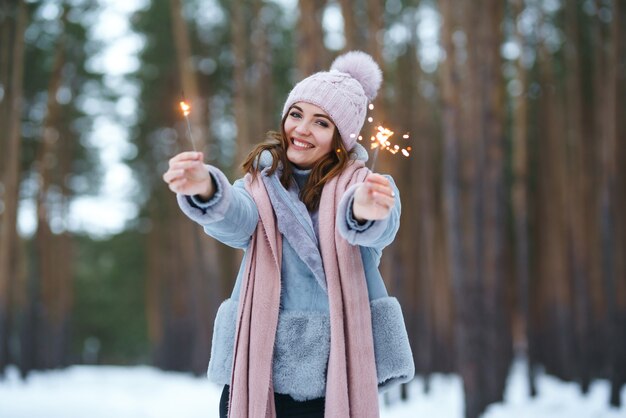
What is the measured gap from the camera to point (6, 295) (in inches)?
643

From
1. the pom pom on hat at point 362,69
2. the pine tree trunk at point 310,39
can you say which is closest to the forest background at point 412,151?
the pine tree trunk at point 310,39

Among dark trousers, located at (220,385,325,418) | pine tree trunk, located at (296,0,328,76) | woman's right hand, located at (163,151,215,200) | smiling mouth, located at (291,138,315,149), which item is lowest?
dark trousers, located at (220,385,325,418)

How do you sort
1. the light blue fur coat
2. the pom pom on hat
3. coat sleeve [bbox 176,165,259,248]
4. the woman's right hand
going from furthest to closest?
1. the pom pom on hat
2. the light blue fur coat
3. coat sleeve [bbox 176,165,259,248]
4. the woman's right hand

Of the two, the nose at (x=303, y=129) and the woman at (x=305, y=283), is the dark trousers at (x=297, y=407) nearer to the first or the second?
the woman at (x=305, y=283)

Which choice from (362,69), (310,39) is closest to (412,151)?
(310,39)

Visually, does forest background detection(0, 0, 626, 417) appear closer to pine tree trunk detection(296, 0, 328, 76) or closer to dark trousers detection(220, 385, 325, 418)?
pine tree trunk detection(296, 0, 328, 76)

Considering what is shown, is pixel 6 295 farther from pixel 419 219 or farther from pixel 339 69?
pixel 339 69

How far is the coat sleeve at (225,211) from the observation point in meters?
2.28

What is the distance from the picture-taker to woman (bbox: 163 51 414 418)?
7.64 ft

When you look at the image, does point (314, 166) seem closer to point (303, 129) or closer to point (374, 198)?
point (303, 129)

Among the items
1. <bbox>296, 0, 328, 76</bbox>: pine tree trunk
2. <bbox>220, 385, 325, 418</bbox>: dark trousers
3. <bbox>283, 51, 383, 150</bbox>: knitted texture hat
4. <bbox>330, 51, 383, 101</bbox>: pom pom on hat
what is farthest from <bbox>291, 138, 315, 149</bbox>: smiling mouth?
<bbox>296, 0, 328, 76</bbox>: pine tree trunk

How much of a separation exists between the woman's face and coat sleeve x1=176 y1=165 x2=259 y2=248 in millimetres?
245

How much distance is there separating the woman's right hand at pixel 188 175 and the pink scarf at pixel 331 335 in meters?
0.34

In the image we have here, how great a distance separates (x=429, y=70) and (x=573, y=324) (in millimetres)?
9054
